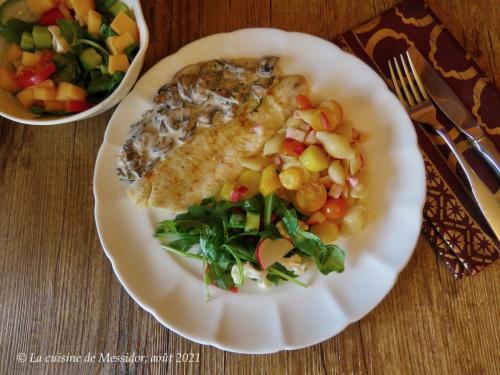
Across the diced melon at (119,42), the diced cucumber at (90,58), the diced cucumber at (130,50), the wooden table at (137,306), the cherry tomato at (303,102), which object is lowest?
the wooden table at (137,306)

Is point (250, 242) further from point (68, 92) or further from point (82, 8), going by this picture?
point (82, 8)

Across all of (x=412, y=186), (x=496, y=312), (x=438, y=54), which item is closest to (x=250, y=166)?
(x=412, y=186)

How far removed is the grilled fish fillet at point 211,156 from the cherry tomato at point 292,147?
0.11m

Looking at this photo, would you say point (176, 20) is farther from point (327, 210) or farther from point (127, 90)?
point (327, 210)

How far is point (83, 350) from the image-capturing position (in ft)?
5.97

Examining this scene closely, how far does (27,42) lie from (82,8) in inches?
10.2

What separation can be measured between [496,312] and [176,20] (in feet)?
6.16

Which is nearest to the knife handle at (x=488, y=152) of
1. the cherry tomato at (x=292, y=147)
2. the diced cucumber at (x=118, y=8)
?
the cherry tomato at (x=292, y=147)

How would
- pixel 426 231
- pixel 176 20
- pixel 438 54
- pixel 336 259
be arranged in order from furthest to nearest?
pixel 176 20 → pixel 438 54 → pixel 426 231 → pixel 336 259

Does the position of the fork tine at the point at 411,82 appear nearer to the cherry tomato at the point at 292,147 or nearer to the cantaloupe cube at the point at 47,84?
the cherry tomato at the point at 292,147

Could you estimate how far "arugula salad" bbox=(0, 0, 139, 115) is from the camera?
1737 millimetres

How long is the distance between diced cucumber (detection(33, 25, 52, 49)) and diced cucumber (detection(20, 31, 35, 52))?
19 millimetres

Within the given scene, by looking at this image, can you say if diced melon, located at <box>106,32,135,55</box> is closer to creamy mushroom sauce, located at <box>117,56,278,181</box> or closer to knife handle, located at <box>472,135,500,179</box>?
creamy mushroom sauce, located at <box>117,56,278,181</box>

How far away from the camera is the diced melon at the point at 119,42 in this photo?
1730 mm
